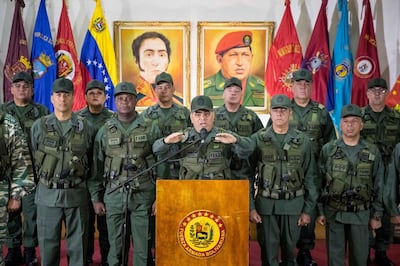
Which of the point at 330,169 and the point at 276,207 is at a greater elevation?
the point at 330,169

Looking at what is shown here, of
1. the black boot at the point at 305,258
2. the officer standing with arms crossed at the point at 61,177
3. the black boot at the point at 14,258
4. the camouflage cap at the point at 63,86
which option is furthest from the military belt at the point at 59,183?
the black boot at the point at 305,258

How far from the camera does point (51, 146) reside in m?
3.73

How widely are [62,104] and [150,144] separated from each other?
0.78m

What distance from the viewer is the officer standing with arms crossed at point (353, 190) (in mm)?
3783

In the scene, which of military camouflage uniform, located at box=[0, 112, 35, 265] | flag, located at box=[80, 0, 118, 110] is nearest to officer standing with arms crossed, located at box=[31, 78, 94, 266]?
military camouflage uniform, located at box=[0, 112, 35, 265]

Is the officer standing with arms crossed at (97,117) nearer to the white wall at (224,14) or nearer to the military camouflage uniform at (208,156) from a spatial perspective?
the military camouflage uniform at (208,156)

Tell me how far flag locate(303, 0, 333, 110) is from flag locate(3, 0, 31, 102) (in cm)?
363

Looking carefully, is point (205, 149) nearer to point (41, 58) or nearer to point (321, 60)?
point (321, 60)

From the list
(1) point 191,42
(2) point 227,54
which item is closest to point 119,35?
(1) point 191,42

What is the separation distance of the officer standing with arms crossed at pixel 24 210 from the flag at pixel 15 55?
1.36 m

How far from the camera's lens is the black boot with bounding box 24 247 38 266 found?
445 centimetres

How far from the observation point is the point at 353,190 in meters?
3.78

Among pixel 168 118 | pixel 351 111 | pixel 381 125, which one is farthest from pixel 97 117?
pixel 381 125

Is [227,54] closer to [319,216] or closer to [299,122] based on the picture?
[299,122]
